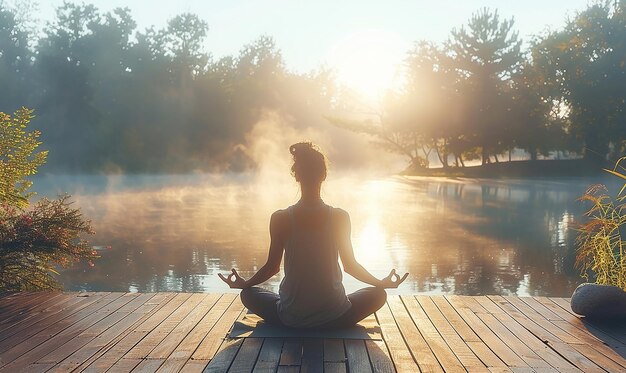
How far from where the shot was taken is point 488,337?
441cm

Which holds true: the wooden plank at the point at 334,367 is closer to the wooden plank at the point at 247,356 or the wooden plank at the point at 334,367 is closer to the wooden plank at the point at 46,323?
the wooden plank at the point at 247,356

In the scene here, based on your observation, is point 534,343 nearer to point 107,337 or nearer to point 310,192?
point 310,192

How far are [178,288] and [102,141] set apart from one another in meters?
36.2

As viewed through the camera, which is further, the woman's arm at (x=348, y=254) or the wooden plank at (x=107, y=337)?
the woman's arm at (x=348, y=254)

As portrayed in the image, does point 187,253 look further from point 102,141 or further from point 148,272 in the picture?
point 102,141

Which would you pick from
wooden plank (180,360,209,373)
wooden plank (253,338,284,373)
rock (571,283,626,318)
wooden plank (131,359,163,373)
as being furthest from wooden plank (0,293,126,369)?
rock (571,283,626,318)

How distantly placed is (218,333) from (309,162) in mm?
1283

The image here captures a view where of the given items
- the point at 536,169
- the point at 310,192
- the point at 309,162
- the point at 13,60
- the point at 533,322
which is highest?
the point at 13,60

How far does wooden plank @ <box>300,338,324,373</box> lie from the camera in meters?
3.63

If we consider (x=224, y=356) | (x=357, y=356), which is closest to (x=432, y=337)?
(x=357, y=356)

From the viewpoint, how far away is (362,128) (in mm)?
42875

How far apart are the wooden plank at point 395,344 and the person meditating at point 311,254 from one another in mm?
336

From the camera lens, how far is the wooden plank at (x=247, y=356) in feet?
12.0

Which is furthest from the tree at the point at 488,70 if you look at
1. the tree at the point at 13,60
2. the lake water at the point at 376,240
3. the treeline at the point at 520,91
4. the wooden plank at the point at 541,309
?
the wooden plank at the point at 541,309
